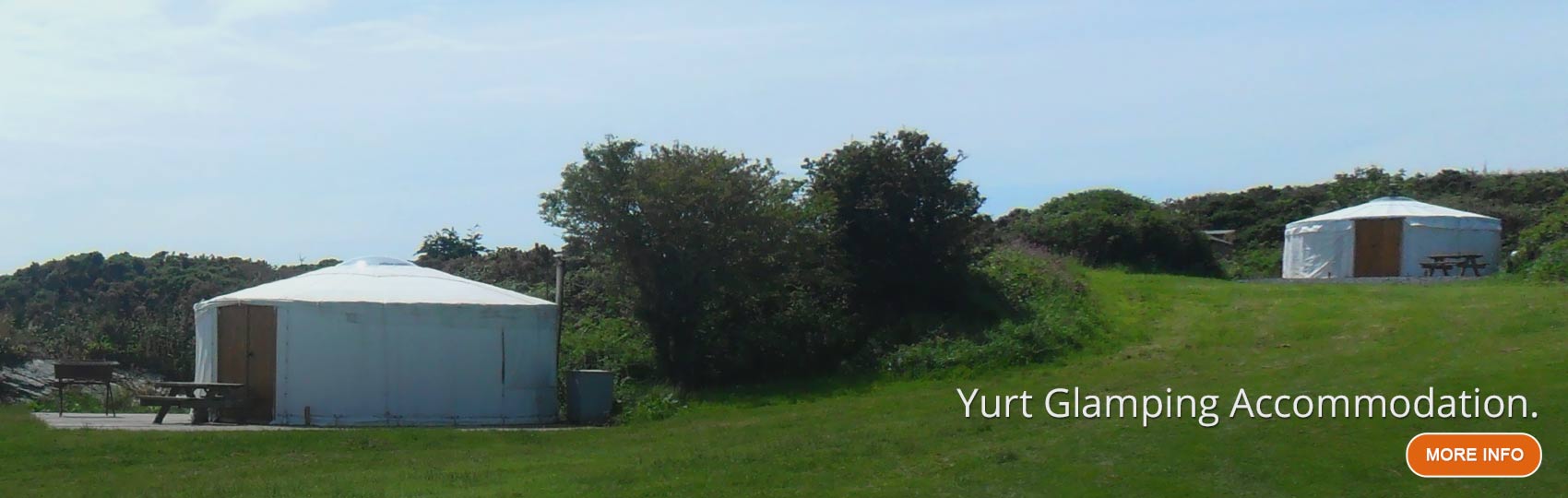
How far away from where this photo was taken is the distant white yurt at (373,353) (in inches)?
762

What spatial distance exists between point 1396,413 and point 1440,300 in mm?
9015

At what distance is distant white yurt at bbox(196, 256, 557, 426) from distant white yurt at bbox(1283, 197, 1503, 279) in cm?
2045

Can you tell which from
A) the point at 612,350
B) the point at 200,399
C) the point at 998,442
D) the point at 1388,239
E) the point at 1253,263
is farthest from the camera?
the point at 1253,263

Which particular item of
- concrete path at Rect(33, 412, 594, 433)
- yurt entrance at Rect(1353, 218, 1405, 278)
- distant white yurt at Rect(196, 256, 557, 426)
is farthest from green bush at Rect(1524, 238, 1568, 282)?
distant white yurt at Rect(196, 256, 557, 426)

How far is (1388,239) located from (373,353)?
23133mm

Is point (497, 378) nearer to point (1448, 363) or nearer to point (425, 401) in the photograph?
point (425, 401)

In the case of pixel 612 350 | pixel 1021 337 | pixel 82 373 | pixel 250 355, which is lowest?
pixel 82 373

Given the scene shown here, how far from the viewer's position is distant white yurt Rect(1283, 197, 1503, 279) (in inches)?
1235

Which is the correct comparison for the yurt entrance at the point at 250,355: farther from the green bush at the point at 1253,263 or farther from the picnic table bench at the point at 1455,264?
the green bush at the point at 1253,263

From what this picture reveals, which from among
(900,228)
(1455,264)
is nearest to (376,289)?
(900,228)

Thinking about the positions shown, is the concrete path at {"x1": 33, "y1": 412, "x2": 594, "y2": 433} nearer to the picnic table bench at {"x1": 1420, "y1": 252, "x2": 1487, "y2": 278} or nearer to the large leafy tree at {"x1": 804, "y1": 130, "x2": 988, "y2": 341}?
the large leafy tree at {"x1": 804, "y1": 130, "x2": 988, "y2": 341}

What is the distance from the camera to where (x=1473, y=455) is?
38.5 feet

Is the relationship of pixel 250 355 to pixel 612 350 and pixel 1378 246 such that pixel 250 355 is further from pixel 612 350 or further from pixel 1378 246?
pixel 1378 246

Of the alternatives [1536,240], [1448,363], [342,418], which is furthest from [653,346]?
[1536,240]
